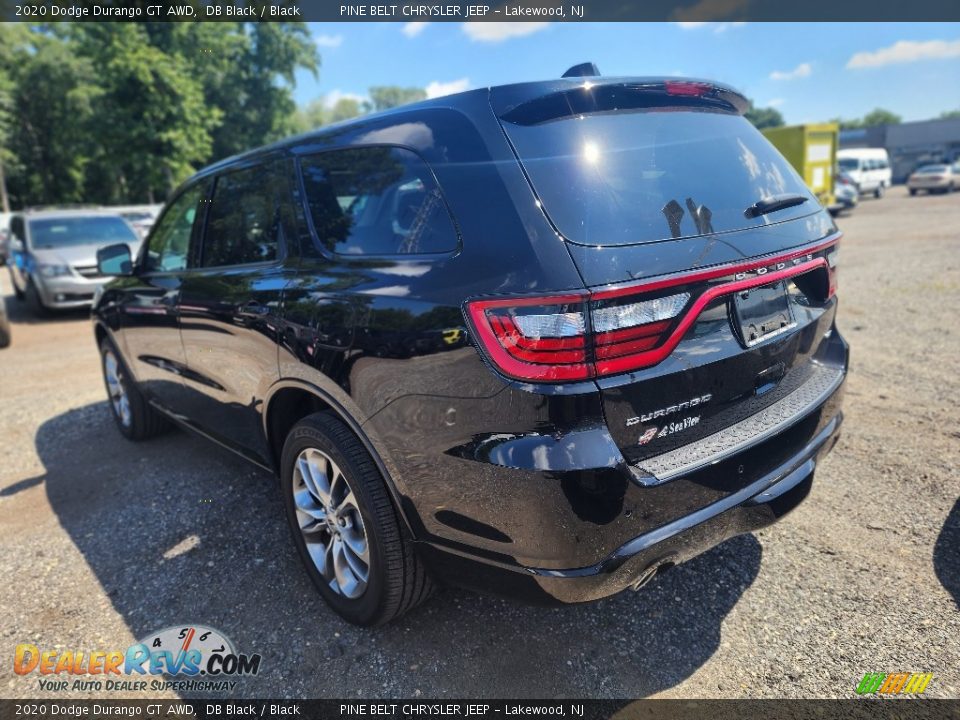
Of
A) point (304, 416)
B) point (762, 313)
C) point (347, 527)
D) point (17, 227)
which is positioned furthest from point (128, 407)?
point (17, 227)

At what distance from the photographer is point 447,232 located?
2.08 m

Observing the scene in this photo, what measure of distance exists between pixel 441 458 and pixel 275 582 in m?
1.38

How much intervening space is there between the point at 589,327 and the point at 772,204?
1.03 metres

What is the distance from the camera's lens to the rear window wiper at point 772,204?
2219 mm

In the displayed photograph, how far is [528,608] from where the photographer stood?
2670 mm

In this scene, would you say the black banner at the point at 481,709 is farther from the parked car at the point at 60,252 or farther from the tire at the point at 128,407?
the parked car at the point at 60,252

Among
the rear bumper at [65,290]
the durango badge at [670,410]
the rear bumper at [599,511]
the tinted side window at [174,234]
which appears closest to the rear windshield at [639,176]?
the durango badge at [670,410]

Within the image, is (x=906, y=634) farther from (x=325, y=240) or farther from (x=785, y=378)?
(x=325, y=240)

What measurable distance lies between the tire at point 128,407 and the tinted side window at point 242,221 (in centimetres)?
157

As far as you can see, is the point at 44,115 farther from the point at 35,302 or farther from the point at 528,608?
the point at 528,608

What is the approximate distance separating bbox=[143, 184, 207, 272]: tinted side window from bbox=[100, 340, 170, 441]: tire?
0.89 metres

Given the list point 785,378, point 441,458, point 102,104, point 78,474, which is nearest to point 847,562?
point 785,378

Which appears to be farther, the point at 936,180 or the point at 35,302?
the point at 936,180

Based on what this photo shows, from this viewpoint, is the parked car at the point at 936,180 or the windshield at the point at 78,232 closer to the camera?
the windshield at the point at 78,232
